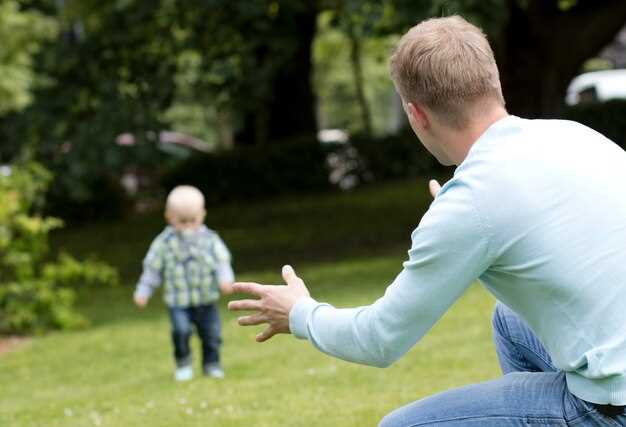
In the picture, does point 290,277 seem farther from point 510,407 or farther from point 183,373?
point 183,373

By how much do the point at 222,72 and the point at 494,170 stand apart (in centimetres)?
1096

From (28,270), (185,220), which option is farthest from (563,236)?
(28,270)

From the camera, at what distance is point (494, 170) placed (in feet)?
9.26

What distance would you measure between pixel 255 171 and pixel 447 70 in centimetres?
2043

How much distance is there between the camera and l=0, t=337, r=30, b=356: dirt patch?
1067 centimetres

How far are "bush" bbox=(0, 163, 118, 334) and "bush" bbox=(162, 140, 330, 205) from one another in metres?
11.4

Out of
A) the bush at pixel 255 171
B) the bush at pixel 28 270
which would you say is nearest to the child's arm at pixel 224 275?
the bush at pixel 28 270

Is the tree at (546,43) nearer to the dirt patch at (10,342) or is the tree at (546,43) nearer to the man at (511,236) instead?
the dirt patch at (10,342)

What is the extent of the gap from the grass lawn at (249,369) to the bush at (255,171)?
6568 mm

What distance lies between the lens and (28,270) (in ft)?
36.1

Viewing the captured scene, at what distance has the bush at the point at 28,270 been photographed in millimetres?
10609

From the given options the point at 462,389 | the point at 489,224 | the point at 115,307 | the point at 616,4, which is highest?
the point at 616,4

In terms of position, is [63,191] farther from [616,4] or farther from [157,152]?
[616,4]

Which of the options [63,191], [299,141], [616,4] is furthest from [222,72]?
[299,141]
